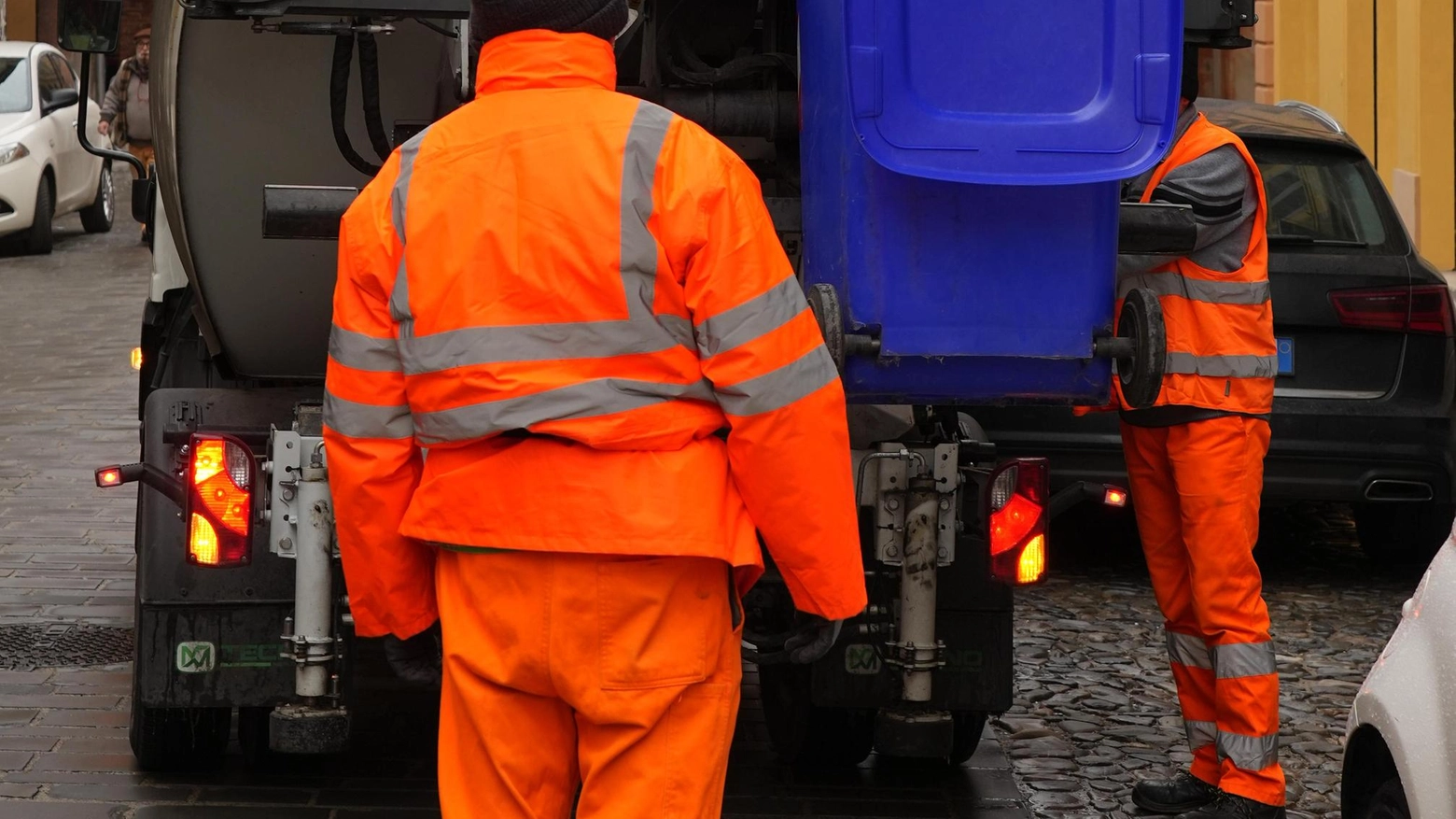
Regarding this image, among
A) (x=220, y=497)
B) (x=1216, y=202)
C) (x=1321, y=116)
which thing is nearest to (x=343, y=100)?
(x=220, y=497)

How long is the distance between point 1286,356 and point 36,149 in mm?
12688

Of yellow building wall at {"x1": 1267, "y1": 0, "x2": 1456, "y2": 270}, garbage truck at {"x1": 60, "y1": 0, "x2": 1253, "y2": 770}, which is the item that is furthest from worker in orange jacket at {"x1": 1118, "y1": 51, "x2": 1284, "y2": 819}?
yellow building wall at {"x1": 1267, "y1": 0, "x2": 1456, "y2": 270}

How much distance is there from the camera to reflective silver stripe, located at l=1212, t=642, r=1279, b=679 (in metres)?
4.69

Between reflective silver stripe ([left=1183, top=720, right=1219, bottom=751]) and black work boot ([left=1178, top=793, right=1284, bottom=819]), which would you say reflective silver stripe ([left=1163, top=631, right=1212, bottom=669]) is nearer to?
reflective silver stripe ([left=1183, top=720, right=1219, bottom=751])

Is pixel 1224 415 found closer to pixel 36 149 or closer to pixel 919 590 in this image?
pixel 919 590

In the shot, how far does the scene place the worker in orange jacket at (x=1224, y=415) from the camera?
4.61 metres

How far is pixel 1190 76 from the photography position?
4715mm

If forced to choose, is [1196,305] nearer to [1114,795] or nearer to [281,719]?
[1114,795]

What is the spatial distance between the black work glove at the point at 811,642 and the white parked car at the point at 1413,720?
36.9 inches

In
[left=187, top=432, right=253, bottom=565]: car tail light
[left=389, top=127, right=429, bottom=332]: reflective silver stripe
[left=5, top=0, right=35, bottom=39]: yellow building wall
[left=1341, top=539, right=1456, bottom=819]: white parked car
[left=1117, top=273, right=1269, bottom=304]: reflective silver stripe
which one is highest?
[left=5, top=0, right=35, bottom=39]: yellow building wall

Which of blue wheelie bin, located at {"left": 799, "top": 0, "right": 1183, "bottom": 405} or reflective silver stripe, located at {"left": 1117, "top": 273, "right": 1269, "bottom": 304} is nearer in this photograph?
blue wheelie bin, located at {"left": 799, "top": 0, "right": 1183, "bottom": 405}

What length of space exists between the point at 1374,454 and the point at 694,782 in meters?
4.53

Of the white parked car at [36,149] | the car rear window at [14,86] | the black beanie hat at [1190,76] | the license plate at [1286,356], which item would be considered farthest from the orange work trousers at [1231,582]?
the car rear window at [14,86]

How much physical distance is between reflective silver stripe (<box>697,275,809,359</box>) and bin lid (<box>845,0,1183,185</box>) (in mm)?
Answer: 612
